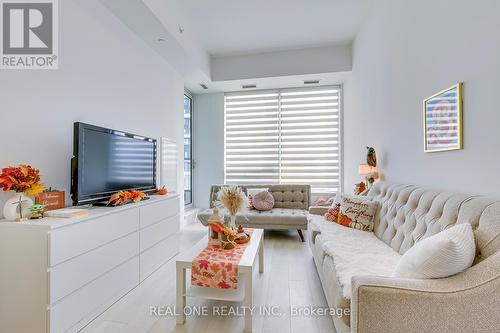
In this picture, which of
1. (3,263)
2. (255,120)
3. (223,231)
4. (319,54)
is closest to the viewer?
(3,263)

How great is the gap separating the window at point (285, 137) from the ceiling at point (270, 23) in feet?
3.62

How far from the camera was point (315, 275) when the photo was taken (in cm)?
249

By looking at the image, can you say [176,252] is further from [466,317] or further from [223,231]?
[466,317]

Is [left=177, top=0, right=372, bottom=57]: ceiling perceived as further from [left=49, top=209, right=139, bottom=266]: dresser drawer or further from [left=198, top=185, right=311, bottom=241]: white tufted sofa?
[left=49, top=209, right=139, bottom=266]: dresser drawer

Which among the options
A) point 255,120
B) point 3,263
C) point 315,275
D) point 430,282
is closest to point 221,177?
point 255,120

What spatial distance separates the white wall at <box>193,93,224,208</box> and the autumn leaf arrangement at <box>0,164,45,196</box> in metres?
3.75

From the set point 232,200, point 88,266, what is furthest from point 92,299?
point 232,200

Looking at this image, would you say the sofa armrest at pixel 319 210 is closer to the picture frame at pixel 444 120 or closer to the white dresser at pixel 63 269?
the picture frame at pixel 444 120

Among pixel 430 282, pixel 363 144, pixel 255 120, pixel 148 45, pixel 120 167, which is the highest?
pixel 148 45

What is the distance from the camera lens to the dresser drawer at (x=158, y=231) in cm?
248

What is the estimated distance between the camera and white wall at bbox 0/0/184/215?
1.81 metres

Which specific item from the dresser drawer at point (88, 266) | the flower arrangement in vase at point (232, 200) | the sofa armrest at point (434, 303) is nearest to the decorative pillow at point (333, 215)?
the flower arrangement in vase at point (232, 200)

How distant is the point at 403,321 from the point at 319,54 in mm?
4317

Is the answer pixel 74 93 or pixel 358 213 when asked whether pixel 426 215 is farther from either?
pixel 74 93
